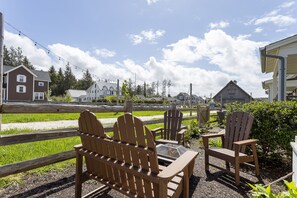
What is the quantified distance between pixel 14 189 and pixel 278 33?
387 inches

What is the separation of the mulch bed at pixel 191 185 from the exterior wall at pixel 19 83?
104 ft

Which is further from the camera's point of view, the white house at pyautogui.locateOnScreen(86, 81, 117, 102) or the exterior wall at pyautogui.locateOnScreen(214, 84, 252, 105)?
the white house at pyautogui.locateOnScreen(86, 81, 117, 102)

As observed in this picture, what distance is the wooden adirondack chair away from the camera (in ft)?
4.49

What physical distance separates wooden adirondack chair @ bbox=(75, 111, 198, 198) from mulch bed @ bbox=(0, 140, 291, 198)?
74 cm

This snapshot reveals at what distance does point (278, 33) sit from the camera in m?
7.75

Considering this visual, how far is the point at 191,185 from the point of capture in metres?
2.63

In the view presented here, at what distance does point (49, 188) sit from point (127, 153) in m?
1.63

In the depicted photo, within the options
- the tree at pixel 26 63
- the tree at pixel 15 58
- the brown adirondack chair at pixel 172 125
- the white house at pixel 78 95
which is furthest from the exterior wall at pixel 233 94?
the tree at pixel 15 58

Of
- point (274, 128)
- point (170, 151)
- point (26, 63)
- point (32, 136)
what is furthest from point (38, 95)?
point (274, 128)

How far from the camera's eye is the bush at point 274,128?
3.19m

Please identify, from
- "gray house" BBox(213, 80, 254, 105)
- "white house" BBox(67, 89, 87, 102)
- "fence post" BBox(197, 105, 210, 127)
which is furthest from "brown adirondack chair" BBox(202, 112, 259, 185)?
"white house" BBox(67, 89, 87, 102)

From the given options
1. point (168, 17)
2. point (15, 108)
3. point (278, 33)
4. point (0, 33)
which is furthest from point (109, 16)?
point (278, 33)

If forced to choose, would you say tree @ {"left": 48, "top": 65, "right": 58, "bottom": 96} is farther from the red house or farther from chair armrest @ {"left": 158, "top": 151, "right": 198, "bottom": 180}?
chair armrest @ {"left": 158, "top": 151, "right": 198, "bottom": 180}

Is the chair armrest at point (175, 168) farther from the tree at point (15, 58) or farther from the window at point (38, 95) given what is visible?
the tree at point (15, 58)
